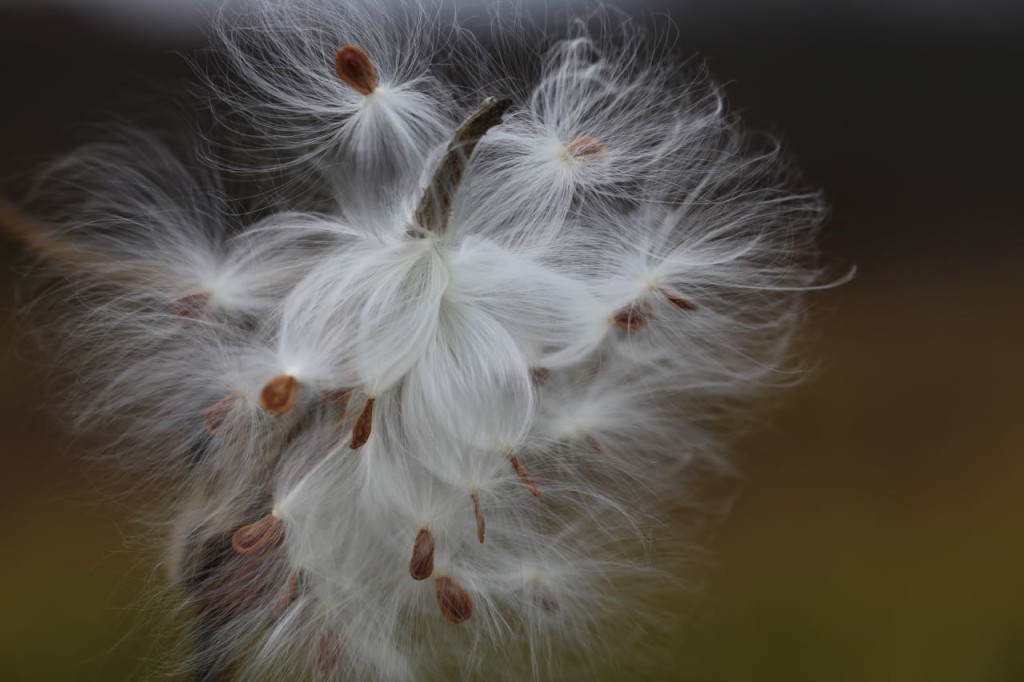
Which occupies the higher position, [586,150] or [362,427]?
[586,150]

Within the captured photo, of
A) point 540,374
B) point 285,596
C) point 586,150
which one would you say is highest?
point 586,150

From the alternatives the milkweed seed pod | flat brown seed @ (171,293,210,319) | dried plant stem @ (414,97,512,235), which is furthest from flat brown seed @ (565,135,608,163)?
flat brown seed @ (171,293,210,319)

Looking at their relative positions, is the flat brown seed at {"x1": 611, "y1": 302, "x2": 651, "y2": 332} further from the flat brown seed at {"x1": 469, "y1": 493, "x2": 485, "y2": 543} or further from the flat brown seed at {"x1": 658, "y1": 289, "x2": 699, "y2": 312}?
the flat brown seed at {"x1": 469, "y1": 493, "x2": 485, "y2": 543}

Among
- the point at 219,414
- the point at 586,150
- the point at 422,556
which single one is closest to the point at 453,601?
the point at 422,556

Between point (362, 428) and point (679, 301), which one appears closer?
point (362, 428)

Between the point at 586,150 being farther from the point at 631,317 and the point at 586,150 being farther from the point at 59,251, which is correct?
the point at 59,251

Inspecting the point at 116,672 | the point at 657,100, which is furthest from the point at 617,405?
the point at 116,672

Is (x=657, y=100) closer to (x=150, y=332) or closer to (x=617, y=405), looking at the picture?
(x=617, y=405)
